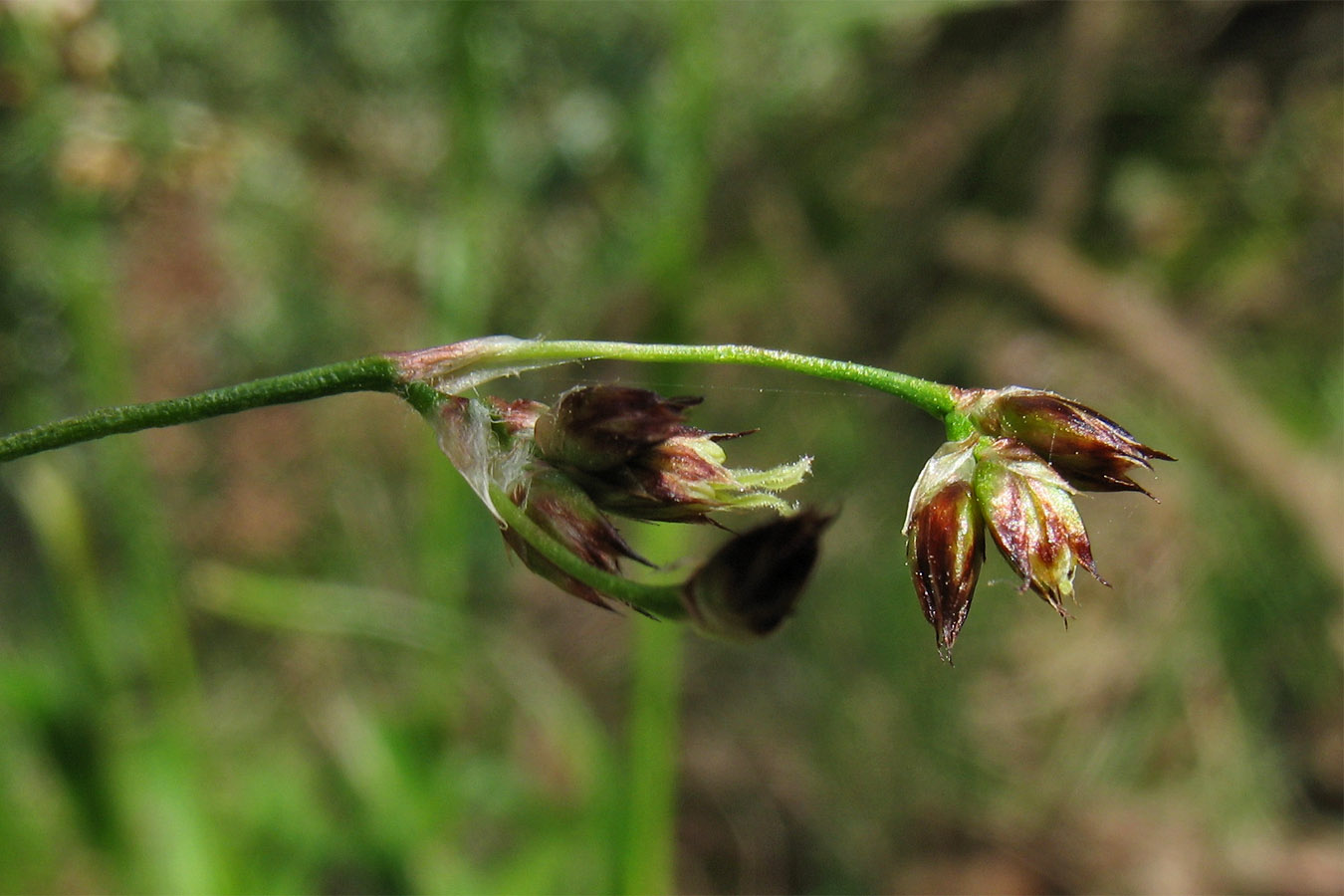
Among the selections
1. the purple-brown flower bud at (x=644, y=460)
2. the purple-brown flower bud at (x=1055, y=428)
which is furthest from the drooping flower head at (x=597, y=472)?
the purple-brown flower bud at (x=1055, y=428)

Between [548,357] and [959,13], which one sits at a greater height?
[959,13]

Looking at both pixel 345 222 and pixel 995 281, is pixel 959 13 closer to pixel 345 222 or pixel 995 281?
pixel 995 281

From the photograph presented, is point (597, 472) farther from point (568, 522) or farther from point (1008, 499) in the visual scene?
point (1008, 499)

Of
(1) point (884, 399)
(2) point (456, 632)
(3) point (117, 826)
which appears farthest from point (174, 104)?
(1) point (884, 399)

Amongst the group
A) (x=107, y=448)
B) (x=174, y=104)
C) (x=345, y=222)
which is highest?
(x=174, y=104)

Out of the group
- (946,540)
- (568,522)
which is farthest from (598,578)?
(946,540)

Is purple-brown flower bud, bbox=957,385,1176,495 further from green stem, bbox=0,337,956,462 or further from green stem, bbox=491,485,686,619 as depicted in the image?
green stem, bbox=491,485,686,619
